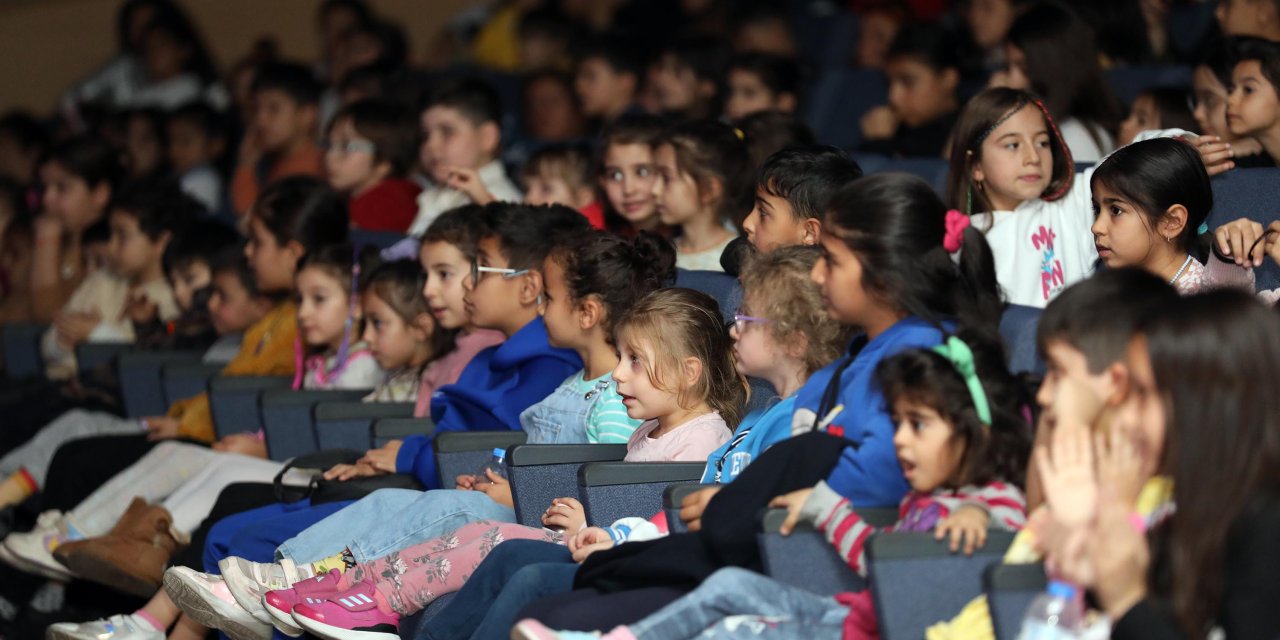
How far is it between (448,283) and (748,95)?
177 centimetres

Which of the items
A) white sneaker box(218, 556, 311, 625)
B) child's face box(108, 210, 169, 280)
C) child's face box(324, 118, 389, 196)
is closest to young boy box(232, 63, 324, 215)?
child's face box(324, 118, 389, 196)

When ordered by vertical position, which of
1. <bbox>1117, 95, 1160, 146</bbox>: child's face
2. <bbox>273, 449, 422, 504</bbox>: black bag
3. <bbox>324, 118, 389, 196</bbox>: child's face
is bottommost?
<bbox>273, 449, 422, 504</bbox>: black bag

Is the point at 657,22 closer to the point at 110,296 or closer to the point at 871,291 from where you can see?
the point at 110,296

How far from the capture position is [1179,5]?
5336 millimetres

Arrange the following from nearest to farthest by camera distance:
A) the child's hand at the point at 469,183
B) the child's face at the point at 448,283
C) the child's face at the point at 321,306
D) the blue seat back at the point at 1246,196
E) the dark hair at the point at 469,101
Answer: the blue seat back at the point at 1246,196 < the child's face at the point at 448,283 < the child's face at the point at 321,306 < the child's hand at the point at 469,183 < the dark hair at the point at 469,101

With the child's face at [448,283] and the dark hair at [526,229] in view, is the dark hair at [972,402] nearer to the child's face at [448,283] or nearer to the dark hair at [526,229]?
the dark hair at [526,229]

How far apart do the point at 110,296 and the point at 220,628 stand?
7.99ft

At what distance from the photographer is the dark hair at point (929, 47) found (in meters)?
4.98

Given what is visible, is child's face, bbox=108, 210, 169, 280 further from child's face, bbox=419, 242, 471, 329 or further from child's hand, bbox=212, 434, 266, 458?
child's face, bbox=419, 242, 471, 329

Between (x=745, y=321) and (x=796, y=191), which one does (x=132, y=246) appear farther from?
(x=745, y=321)

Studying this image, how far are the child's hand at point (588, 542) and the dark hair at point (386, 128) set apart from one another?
2.78 meters

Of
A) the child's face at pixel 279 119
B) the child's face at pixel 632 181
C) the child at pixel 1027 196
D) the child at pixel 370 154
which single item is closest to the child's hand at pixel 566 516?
the child at pixel 1027 196

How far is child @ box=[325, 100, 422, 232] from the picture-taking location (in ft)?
17.2

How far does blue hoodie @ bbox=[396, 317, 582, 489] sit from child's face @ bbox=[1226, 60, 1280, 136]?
4.87ft
